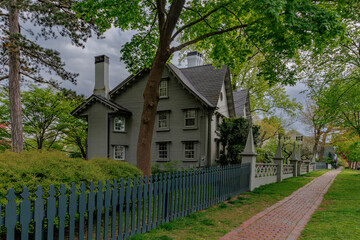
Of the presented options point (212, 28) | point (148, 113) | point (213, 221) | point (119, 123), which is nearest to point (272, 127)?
point (119, 123)

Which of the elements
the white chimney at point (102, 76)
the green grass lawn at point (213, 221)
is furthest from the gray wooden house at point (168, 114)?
the green grass lawn at point (213, 221)

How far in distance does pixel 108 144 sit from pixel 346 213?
18334 mm

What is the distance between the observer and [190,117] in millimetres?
20250

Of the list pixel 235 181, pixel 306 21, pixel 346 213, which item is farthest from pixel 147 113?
pixel 346 213

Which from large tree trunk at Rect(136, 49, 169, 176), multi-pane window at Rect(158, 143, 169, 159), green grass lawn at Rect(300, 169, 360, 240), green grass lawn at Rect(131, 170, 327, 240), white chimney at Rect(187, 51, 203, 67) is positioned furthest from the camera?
white chimney at Rect(187, 51, 203, 67)

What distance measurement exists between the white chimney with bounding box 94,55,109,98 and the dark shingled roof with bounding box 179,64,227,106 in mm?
7491

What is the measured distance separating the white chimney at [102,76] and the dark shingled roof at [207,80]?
7.49m

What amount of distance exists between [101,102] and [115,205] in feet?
60.6

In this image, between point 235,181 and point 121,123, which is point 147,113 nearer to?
point 235,181

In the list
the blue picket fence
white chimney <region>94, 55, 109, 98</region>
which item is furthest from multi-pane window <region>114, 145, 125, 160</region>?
the blue picket fence

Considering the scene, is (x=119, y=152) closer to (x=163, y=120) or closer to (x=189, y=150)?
(x=163, y=120)

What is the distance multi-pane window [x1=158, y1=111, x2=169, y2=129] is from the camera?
2125 cm

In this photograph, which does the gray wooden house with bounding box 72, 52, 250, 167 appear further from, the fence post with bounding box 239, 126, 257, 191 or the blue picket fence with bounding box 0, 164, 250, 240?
the blue picket fence with bounding box 0, 164, 250, 240

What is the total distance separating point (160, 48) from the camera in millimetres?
10031
